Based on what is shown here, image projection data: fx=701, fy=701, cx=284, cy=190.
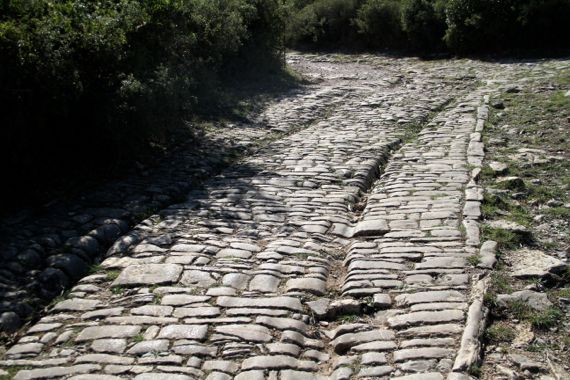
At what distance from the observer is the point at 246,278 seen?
5.71m

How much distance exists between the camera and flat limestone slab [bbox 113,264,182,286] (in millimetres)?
5695

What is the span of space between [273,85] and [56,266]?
37.4ft

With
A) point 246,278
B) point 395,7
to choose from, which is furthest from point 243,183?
point 395,7

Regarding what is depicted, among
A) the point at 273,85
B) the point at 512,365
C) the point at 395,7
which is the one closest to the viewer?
the point at 512,365

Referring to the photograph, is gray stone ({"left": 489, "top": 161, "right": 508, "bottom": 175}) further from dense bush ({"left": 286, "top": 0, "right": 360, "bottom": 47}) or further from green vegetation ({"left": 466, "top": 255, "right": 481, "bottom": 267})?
dense bush ({"left": 286, "top": 0, "right": 360, "bottom": 47})

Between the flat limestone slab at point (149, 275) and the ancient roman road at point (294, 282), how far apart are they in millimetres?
18

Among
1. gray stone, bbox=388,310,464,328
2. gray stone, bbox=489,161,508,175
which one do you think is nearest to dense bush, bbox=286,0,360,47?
gray stone, bbox=489,161,508,175

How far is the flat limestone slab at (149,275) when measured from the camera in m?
5.70

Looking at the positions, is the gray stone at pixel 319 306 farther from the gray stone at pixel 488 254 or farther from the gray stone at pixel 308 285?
the gray stone at pixel 488 254

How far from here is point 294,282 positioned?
221 inches

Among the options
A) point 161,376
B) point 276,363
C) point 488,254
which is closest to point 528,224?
point 488,254

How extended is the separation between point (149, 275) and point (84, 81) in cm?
360

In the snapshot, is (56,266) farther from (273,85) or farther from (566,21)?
(566,21)

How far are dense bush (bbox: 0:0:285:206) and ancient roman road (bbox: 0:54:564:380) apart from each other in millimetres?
1393
